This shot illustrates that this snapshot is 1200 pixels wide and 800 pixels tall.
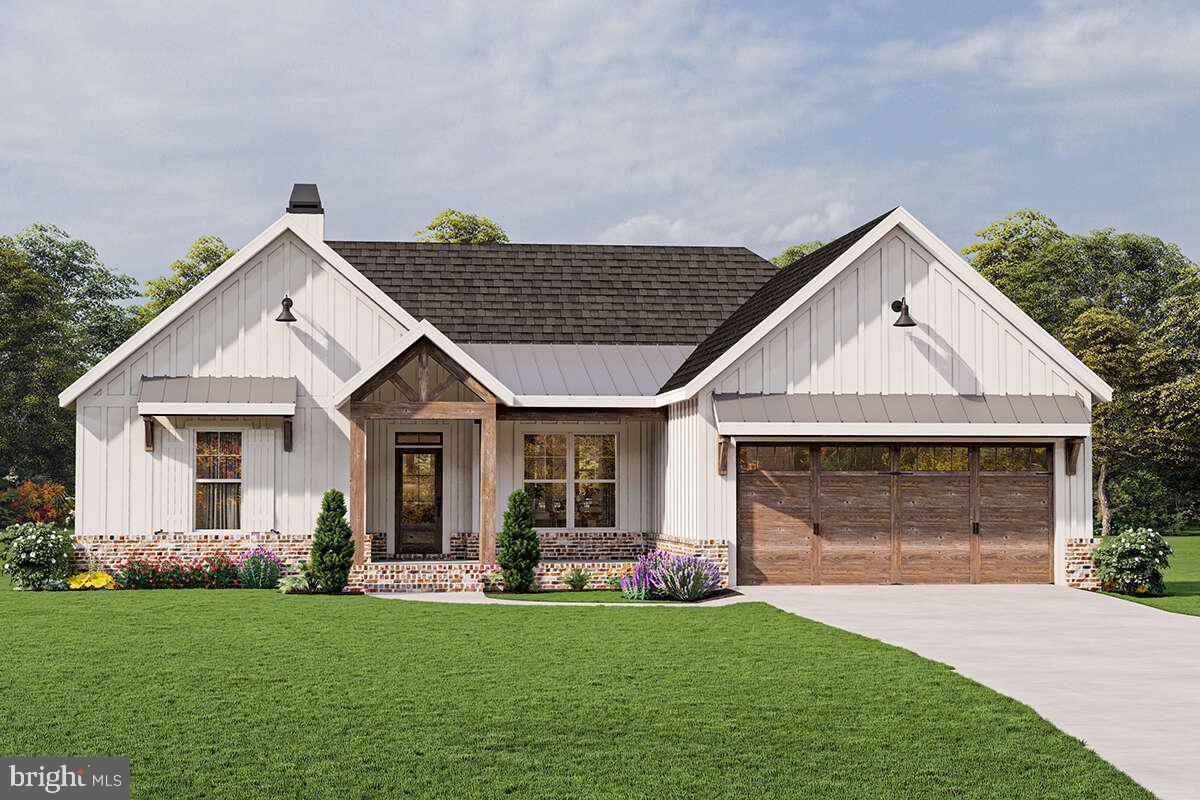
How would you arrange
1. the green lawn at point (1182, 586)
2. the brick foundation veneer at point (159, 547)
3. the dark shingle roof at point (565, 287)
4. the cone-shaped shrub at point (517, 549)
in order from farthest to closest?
the dark shingle roof at point (565, 287), the brick foundation veneer at point (159, 547), the cone-shaped shrub at point (517, 549), the green lawn at point (1182, 586)

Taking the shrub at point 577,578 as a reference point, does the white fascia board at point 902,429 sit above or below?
above

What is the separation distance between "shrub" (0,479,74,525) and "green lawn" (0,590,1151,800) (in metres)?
17.9

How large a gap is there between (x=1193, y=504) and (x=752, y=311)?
94.8 feet

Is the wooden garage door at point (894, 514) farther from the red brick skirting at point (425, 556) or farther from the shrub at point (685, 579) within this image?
the shrub at point (685, 579)

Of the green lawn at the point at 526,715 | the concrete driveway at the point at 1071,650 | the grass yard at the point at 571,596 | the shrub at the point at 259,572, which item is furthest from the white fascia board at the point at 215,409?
the concrete driveway at the point at 1071,650

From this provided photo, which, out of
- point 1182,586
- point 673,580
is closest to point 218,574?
point 673,580

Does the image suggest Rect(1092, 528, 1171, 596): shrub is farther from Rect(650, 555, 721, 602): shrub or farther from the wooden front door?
the wooden front door

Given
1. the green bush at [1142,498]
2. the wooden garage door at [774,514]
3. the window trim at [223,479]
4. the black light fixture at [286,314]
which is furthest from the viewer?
the green bush at [1142,498]

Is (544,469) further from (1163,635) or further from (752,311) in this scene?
(1163,635)

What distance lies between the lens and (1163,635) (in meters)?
14.1

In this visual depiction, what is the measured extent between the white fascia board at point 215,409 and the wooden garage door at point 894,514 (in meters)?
7.48

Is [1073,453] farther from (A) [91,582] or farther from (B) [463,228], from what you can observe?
(B) [463,228]

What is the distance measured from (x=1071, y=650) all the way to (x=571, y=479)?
36.1 ft

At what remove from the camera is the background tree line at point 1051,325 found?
38.1 m
